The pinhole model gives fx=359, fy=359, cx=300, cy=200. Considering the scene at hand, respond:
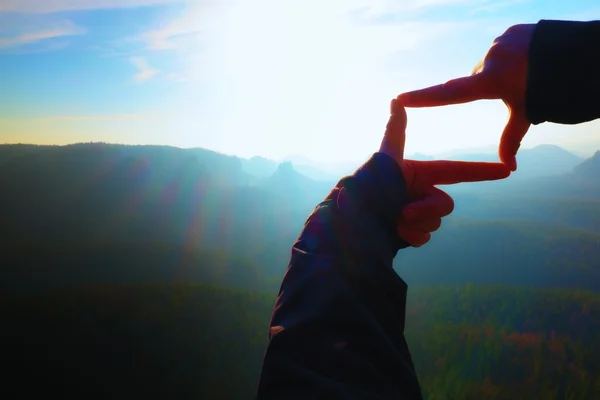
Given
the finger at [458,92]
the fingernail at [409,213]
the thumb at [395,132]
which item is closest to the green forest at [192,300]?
the fingernail at [409,213]

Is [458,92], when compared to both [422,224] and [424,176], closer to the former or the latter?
[424,176]

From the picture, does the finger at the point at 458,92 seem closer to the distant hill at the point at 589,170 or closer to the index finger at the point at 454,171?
the index finger at the point at 454,171

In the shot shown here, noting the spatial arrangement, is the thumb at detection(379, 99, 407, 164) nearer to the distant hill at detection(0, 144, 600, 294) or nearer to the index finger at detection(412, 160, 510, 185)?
the index finger at detection(412, 160, 510, 185)

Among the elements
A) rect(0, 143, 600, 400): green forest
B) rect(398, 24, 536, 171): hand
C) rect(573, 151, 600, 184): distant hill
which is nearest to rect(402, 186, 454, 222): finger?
rect(398, 24, 536, 171): hand

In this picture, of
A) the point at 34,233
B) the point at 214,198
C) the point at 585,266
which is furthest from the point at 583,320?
the point at 214,198

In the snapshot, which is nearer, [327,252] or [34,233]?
[327,252]

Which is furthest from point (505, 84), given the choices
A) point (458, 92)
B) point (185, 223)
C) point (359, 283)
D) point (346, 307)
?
point (185, 223)

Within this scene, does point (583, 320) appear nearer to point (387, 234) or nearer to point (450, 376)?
point (450, 376)
